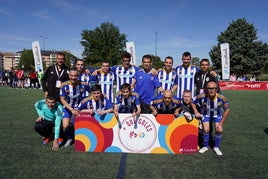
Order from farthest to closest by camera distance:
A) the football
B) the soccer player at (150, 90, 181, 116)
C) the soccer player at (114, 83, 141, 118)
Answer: the soccer player at (150, 90, 181, 116)
the soccer player at (114, 83, 141, 118)
the football

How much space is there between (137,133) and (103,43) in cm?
5360

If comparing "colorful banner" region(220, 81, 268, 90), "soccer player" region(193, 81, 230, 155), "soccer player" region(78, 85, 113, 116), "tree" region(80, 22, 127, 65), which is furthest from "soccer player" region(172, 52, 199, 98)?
"tree" region(80, 22, 127, 65)

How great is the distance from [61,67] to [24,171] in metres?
2.48

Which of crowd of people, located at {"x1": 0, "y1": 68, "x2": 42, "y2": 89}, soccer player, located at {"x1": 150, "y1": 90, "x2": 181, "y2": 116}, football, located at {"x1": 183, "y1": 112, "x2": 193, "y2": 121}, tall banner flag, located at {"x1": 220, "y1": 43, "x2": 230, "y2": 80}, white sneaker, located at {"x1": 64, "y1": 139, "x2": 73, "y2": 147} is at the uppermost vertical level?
tall banner flag, located at {"x1": 220, "y1": 43, "x2": 230, "y2": 80}

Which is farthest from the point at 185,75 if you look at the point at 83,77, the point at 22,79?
the point at 22,79

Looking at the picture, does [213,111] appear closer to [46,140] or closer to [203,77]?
[203,77]

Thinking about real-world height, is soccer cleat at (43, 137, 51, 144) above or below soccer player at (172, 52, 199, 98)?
below

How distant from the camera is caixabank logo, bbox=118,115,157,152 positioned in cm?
427

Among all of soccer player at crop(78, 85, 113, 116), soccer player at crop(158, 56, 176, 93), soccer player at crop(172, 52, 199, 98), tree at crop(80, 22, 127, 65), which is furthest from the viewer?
tree at crop(80, 22, 127, 65)

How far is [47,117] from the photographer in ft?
16.0

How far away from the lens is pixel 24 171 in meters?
3.34

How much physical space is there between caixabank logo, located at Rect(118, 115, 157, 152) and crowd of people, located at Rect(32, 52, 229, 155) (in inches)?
5.8

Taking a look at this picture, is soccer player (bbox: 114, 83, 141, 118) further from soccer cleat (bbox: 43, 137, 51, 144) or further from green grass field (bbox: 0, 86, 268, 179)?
soccer cleat (bbox: 43, 137, 51, 144)

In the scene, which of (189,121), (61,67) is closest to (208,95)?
(189,121)
